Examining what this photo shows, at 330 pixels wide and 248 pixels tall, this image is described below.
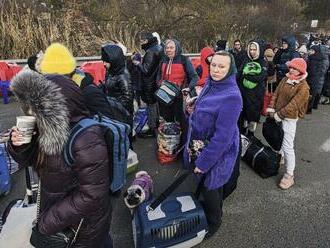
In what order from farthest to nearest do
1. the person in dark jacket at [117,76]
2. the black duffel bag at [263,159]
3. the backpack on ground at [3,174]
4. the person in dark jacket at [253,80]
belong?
the person in dark jacket at [253,80] → the black duffel bag at [263,159] → the person in dark jacket at [117,76] → the backpack on ground at [3,174]

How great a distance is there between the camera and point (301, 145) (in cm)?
581

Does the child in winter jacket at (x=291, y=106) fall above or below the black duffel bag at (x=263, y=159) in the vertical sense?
above

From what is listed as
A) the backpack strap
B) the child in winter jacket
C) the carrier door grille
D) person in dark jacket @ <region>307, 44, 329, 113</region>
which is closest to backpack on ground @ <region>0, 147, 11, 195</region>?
the carrier door grille

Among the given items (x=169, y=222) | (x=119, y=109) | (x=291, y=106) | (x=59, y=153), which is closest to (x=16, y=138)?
(x=59, y=153)

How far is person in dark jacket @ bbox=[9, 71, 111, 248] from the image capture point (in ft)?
5.35

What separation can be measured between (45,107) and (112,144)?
1.43 ft

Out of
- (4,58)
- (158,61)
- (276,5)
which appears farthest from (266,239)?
(276,5)

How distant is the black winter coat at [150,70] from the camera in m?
5.37

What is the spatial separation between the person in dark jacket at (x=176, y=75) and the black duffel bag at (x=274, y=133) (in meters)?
1.21

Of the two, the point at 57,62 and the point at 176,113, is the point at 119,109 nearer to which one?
the point at 57,62

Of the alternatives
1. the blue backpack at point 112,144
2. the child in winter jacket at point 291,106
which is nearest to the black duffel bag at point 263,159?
the child in winter jacket at point 291,106

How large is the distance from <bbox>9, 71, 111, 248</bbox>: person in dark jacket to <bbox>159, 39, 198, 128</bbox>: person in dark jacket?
10.6 feet

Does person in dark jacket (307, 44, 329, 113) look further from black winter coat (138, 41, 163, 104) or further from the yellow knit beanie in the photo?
the yellow knit beanie

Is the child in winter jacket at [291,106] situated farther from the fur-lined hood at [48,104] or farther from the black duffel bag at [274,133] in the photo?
the fur-lined hood at [48,104]
